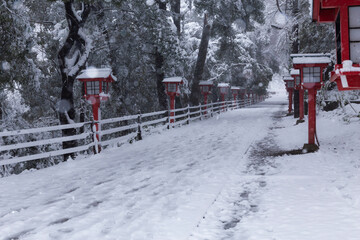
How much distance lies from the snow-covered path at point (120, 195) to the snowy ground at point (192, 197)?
0.02m

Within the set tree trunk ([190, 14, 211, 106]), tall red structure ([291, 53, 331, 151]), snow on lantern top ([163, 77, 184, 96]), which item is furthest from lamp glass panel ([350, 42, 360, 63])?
tree trunk ([190, 14, 211, 106])

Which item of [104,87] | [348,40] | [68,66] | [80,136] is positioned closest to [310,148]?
[348,40]

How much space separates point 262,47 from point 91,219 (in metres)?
47.0

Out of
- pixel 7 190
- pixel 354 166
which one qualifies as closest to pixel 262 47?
pixel 354 166

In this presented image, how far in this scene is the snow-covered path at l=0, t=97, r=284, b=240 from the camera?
4.62 metres

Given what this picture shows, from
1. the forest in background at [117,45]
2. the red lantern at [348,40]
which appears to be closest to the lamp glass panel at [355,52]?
the red lantern at [348,40]

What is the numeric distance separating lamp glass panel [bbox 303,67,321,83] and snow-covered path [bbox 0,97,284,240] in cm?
294

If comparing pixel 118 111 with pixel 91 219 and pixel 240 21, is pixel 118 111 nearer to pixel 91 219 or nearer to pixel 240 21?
pixel 240 21

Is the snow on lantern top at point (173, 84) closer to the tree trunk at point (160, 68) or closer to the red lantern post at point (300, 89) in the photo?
the tree trunk at point (160, 68)

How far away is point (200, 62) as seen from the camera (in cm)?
2545

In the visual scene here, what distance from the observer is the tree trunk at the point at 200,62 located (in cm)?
2517

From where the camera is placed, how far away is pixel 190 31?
133 ft

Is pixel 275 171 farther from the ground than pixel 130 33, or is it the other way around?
pixel 130 33

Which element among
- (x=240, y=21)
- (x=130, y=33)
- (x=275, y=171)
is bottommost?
(x=275, y=171)
